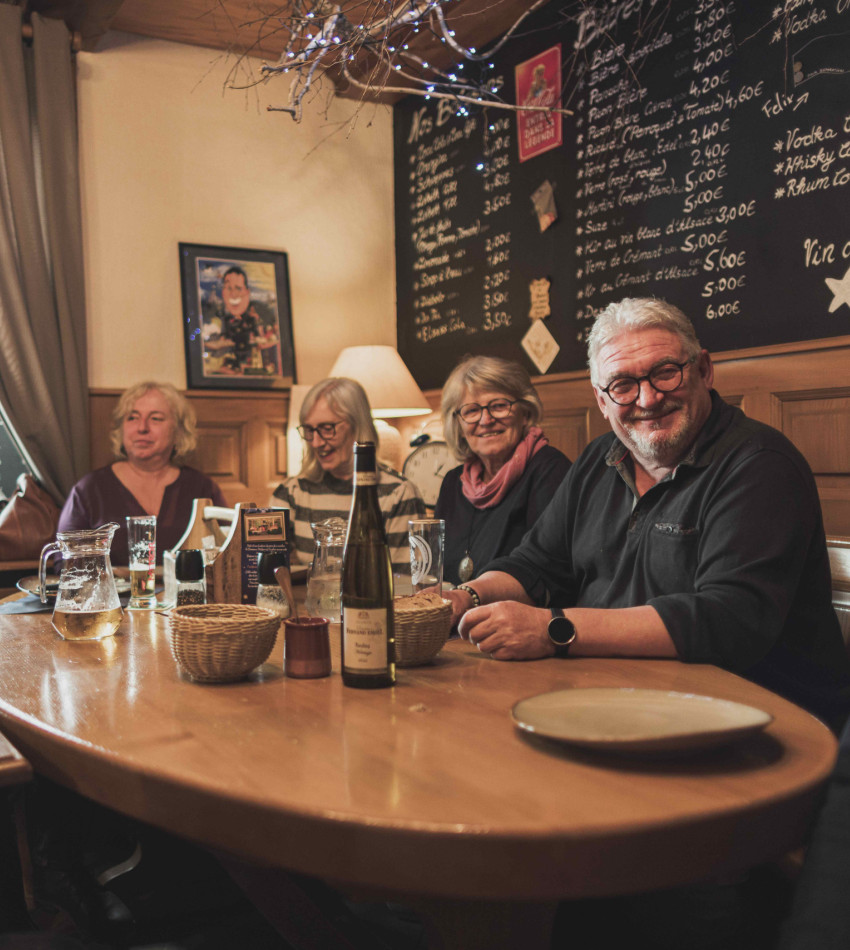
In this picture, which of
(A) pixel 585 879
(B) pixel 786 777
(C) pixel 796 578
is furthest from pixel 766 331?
(A) pixel 585 879

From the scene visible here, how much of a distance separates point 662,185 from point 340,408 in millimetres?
1469

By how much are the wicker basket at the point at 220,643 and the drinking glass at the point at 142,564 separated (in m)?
0.70

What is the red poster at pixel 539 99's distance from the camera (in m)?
3.71

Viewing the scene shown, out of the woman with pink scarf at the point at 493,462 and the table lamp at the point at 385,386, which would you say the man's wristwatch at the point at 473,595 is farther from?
the table lamp at the point at 385,386

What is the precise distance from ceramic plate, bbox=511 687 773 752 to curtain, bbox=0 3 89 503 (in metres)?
3.49

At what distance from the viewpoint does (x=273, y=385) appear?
181 inches

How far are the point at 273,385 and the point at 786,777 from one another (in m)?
4.01

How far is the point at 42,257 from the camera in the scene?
3955mm

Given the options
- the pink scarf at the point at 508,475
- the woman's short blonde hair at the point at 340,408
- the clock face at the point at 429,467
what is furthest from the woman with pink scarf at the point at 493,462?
the clock face at the point at 429,467

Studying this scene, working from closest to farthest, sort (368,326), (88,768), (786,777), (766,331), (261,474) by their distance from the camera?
1. (786,777)
2. (88,768)
3. (766,331)
4. (261,474)
5. (368,326)

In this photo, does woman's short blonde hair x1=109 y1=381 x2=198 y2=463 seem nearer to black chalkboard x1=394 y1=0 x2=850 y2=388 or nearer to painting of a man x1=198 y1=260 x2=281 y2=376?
painting of a man x1=198 y1=260 x2=281 y2=376

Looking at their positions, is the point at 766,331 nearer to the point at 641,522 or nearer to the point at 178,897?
the point at 641,522

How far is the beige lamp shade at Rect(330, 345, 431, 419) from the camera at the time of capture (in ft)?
13.6

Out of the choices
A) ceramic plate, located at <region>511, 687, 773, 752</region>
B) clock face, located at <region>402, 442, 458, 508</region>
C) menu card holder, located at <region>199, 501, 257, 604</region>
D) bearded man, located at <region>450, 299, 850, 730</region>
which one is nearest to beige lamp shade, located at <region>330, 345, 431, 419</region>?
clock face, located at <region>402, 442, 458, 508</region>
